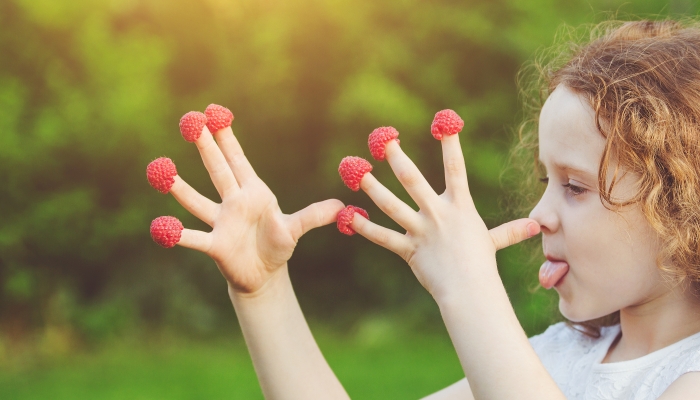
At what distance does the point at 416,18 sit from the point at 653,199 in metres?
2.47

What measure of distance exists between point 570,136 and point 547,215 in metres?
0.12

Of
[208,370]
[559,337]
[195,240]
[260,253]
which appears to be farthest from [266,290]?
[208,370]

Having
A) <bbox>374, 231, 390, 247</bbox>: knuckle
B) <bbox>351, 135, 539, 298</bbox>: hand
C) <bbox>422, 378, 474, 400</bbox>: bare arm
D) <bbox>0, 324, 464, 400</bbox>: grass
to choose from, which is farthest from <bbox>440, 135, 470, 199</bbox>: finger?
<bbox>0, 324, 464, 400</bbox>: grass

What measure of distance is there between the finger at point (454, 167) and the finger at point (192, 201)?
1.14 feet

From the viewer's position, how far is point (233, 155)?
1047 millimetres

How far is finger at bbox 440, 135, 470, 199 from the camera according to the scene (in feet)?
2.94

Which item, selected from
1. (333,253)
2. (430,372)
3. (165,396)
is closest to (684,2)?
(430,372)

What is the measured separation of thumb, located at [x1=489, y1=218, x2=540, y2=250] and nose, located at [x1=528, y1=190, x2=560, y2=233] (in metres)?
0.05

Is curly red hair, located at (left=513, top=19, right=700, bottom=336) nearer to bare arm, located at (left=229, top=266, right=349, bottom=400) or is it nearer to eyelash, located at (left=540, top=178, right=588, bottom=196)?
eyelash, located at (left=540, top=178, right=588, bottom=196)

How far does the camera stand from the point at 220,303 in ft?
11.1

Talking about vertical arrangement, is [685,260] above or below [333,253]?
below

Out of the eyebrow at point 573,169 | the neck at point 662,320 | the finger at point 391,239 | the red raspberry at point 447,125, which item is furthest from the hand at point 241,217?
the neck at point 662,320

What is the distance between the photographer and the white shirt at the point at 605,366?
103 cm

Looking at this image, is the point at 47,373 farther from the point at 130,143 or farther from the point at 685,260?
the point at 685,260
